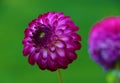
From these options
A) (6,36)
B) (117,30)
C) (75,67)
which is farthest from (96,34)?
(6,36)

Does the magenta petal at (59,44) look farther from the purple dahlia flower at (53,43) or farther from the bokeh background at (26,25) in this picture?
the bokeh background at (26,25)

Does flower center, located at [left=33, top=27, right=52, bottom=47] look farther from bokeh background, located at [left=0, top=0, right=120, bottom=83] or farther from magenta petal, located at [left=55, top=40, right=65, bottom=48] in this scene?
bokeh background, located at [left=0, top=0, right=120, bottom=83]

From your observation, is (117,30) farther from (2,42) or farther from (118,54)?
(2,42)

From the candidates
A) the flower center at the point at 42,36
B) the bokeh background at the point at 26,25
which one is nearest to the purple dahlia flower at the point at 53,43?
the flower center at the point at 42,36

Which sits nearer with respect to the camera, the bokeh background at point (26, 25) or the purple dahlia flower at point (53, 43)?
the purple dahlia flower at point (53, 43)

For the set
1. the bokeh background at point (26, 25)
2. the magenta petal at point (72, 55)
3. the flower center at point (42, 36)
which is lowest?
the magenta petal at point (72, 55)

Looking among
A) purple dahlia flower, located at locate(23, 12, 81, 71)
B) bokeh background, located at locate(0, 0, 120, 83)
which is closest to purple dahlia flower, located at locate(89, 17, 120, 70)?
purple dahlia flower, located at locate(23, 12, 81, 71)

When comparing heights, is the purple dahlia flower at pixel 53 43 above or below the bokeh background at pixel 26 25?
below
